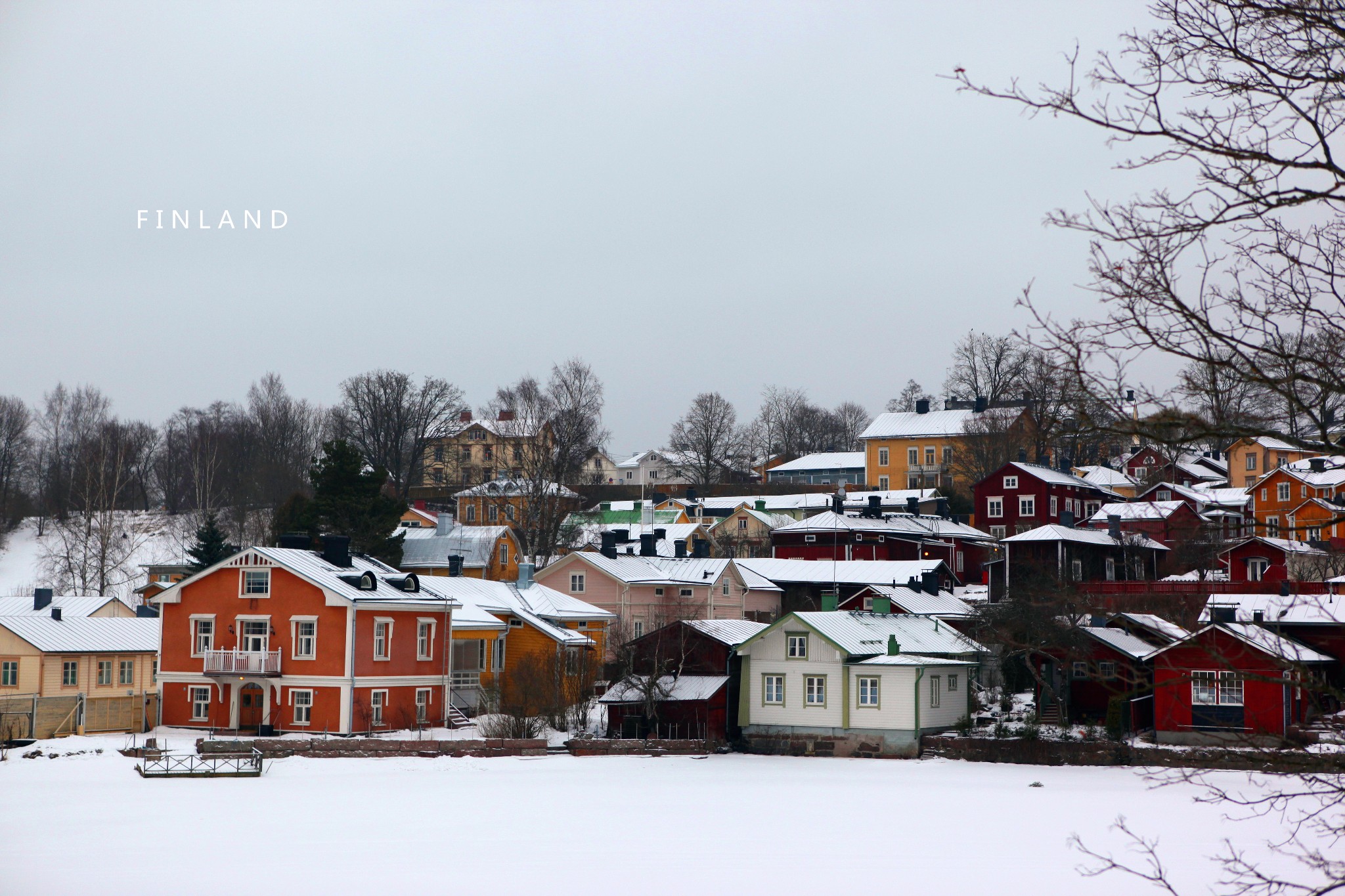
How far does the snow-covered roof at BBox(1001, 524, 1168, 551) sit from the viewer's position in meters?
55.9

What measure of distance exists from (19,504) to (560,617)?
49269mm

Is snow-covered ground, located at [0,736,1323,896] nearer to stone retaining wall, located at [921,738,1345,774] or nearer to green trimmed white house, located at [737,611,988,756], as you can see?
stone retaining wall, located at [921,738,1345,774]

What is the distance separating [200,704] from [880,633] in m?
23.0

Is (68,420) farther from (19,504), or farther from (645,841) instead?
(645,841)

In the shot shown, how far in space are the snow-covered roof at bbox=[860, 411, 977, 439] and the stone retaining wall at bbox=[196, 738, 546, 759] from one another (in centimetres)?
5813

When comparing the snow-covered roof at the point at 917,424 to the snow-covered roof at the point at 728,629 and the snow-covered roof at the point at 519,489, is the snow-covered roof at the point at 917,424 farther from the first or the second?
the snow-covered roof at the point at 728,629

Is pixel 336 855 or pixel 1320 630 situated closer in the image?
pixel 336 855

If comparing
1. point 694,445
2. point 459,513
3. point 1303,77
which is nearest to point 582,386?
point 459,513

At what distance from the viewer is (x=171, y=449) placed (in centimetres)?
9694

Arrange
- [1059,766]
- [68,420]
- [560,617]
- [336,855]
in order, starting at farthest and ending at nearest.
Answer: [68,420], [560,617], [1059,766], [336,855]

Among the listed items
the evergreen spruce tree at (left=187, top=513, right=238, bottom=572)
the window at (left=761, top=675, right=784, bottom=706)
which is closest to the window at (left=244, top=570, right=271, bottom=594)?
the window at (left=761, top=675, right=784, bottom=706)

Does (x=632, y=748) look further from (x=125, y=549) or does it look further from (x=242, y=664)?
(x=125, y=549)

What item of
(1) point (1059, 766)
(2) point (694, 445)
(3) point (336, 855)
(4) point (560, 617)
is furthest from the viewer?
(2) point (694, 445)

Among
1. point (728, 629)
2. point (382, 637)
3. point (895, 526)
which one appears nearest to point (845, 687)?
point (728, 629)
